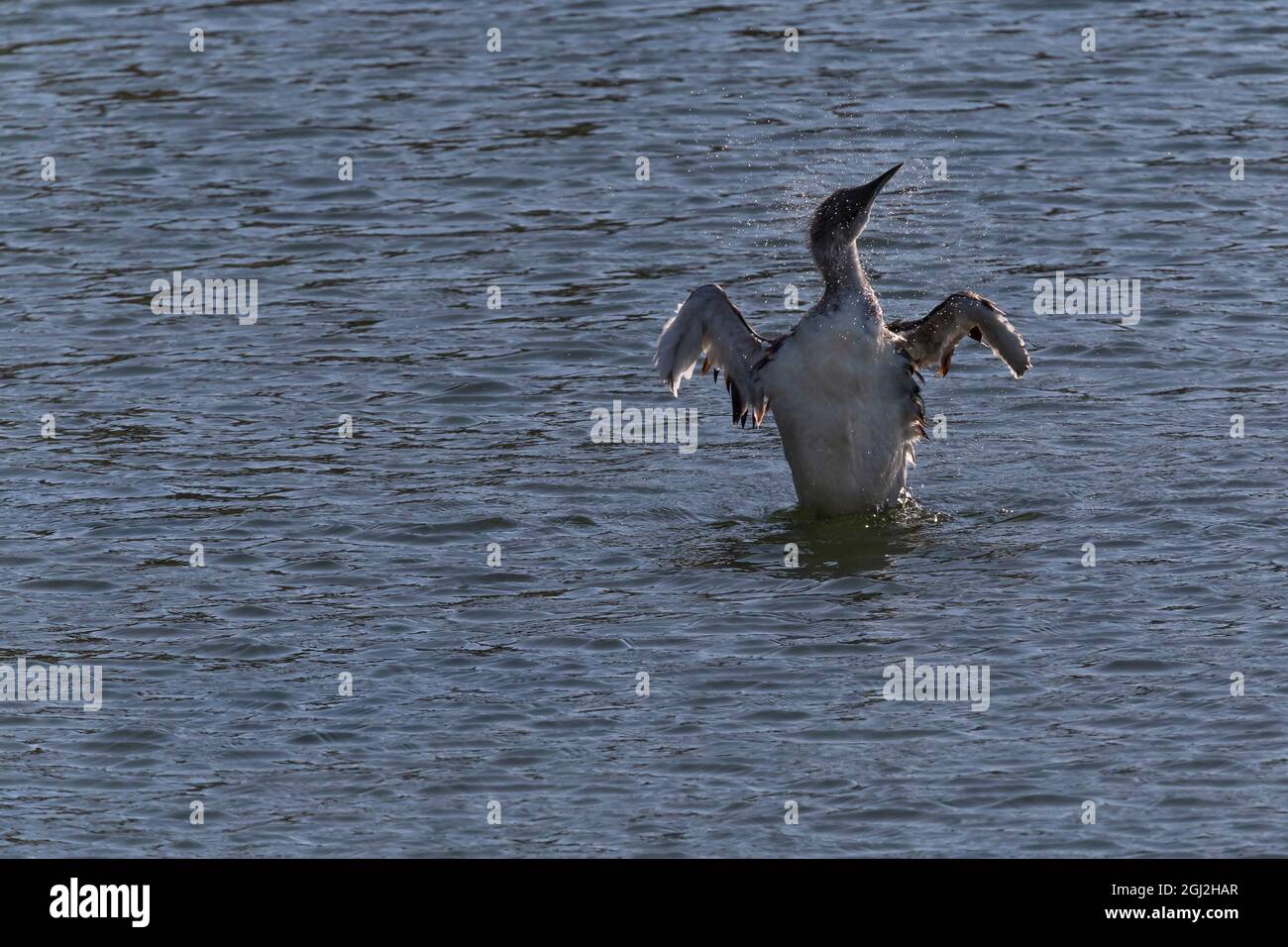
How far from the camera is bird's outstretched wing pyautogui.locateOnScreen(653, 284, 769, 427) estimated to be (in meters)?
14.4

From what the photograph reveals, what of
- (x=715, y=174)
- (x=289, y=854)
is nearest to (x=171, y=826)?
(x=289, y=854)

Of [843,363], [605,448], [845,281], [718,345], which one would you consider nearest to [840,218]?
[845,281]

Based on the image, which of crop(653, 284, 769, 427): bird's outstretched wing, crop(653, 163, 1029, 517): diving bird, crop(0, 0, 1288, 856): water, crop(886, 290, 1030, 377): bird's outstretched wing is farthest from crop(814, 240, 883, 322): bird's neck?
crop(0, 0, 1288, 856): water

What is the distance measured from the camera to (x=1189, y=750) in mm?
10969

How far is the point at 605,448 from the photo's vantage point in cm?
1603

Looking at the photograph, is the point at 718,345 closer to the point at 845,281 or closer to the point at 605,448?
the point at 845,281

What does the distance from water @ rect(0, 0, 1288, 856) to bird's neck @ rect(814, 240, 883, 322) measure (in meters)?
1.44

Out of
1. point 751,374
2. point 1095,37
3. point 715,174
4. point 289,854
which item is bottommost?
point 289,854

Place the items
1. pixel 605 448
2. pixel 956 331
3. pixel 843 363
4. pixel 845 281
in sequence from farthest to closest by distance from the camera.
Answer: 1. pixel 605 448
2. pixel 956 331
3. pixel 845 281
4. pixel 843 363

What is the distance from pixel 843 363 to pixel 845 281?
21.8 inches

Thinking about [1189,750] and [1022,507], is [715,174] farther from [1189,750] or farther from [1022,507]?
[1189,750]

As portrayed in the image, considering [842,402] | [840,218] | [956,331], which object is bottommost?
[842,402]

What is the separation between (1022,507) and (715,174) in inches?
301

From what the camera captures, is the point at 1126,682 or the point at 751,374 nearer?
the point at 1126,682
